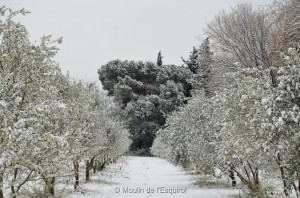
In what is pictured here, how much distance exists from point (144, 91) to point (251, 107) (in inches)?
2461

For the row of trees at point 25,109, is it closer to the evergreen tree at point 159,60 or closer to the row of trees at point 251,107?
the row of trees at point 251,107

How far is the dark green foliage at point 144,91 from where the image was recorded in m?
69.1

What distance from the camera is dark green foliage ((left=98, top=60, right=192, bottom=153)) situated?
69.1m

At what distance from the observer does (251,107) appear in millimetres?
10836

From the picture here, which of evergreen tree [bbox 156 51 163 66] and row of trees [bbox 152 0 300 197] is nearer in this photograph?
row of trees [bbox 152 0 300 197]

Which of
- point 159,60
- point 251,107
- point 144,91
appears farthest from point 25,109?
point 159,60

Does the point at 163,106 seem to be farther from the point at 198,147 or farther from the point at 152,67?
the point at 198,147

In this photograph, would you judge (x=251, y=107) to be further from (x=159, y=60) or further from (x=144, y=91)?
(x=159, y=60)

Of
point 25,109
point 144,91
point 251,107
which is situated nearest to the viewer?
point 25,109

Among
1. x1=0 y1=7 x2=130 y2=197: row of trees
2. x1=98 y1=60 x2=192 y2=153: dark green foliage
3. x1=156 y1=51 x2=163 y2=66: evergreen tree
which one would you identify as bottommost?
x1=0 y1=7 x2=130 y2=197: row of trees

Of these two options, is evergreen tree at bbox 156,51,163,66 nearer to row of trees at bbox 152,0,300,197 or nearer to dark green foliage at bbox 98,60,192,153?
dark green foliage at bbox 98,60,192,153

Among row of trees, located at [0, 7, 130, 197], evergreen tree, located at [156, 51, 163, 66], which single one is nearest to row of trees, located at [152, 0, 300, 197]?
row of trees, located at [0, 7, 130, 197]

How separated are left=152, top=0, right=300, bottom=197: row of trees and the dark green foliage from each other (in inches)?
1447

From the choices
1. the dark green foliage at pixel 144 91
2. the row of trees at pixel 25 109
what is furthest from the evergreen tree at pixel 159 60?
the row of trees at pixel 25 109
